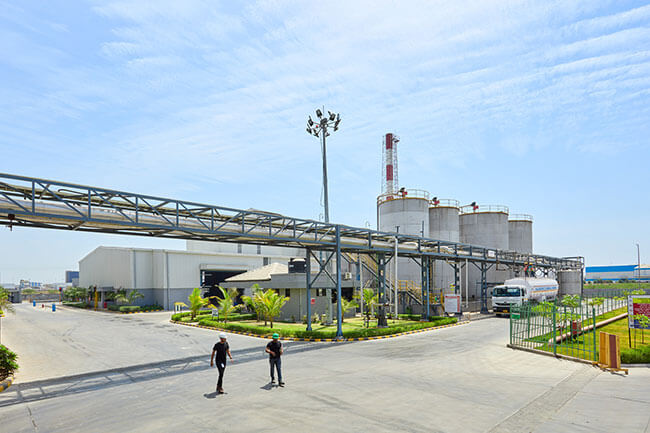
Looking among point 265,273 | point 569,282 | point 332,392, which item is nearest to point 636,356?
point 332,392

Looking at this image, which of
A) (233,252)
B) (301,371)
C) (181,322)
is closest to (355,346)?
(301,371)

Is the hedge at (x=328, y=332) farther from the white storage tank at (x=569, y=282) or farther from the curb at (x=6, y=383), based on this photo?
the white storage tank at (x=569, y=282)

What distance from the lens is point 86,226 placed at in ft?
53.3

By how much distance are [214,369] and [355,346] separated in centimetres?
771

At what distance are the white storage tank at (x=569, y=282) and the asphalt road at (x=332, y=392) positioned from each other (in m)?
43.0

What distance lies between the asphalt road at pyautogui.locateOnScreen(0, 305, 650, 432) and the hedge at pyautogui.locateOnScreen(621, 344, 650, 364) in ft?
1.92

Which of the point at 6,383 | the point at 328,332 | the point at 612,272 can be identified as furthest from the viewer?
the point at 612,272

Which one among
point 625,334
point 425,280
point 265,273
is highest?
point 265,273

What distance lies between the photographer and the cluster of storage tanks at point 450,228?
45375mm

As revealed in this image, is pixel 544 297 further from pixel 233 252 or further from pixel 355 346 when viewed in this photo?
pixel 233 252

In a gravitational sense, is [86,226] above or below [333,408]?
above

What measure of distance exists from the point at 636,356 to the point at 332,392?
1165cm

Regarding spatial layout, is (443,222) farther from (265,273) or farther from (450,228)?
(265,273)

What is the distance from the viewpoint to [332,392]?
1238 cm
